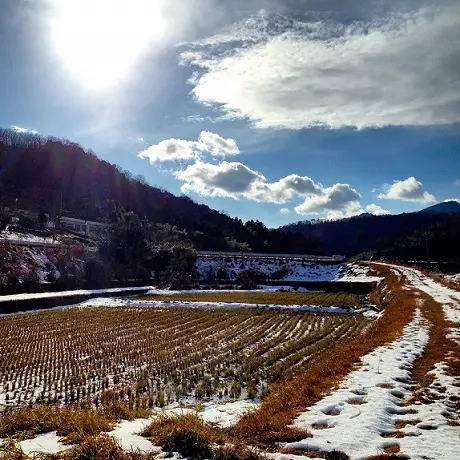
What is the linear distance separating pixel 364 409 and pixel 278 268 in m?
64.7

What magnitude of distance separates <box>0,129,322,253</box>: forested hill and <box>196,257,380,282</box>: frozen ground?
99.1 ft

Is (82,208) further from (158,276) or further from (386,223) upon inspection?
(386,223)

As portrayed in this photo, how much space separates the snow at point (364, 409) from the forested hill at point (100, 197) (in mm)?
90888

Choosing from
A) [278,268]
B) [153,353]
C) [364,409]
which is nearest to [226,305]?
[153,353]

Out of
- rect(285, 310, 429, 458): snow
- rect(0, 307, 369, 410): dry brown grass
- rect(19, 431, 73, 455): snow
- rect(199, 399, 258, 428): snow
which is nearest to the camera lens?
rect(19, 431, 73, 455): snow

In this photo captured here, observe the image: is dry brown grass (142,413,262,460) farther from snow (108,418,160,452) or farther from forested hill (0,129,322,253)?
forested hill (0,129,322,253)

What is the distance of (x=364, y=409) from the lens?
7.50 metres

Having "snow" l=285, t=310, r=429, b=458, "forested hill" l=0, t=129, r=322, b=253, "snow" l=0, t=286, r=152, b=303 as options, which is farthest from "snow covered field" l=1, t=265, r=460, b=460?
"forested hill" l=0, t=129, r=322, b=253

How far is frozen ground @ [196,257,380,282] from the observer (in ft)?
217

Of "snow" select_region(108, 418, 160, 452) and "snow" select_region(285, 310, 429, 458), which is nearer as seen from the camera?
"snow" select_region(108, 418, 160, 452)

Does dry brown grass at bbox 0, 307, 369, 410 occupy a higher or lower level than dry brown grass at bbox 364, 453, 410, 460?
lower

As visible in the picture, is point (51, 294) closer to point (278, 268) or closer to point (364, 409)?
point (364, 409)

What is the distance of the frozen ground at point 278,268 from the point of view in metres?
66.1

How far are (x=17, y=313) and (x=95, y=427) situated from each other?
2949 cm
